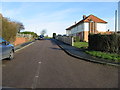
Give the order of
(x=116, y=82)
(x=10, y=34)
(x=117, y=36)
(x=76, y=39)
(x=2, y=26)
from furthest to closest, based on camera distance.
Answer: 1. (x=76, y=39)
2. (x=10, y=34)
3. (x=2, y=26)
4. (x=117, y=36)
5. (x=116, y=82)

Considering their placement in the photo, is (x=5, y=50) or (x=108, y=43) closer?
(x=5, y=50)

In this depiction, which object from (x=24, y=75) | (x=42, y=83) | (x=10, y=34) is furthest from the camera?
(x=10, y=34)

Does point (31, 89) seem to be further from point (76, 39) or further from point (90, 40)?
point (76, 39)

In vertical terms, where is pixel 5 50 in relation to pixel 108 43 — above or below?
below

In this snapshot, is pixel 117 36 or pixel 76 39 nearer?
pixel 117 36

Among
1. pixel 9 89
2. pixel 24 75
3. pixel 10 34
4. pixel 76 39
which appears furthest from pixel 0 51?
pixel 76 39

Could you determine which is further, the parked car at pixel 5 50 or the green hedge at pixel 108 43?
the green hedge at pixel 108 43

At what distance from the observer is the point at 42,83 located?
5.02 meters

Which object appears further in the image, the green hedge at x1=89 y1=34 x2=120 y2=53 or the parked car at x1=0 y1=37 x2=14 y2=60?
the green hedge at x1=89 y1=34 x2=120 y2=53

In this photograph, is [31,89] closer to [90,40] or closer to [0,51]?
[0,51]

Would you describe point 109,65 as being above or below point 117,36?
below

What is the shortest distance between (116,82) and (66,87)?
206 centimetres

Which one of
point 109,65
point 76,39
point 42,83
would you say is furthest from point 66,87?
point 76,39

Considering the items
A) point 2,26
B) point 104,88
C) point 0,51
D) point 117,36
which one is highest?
point 2,26
